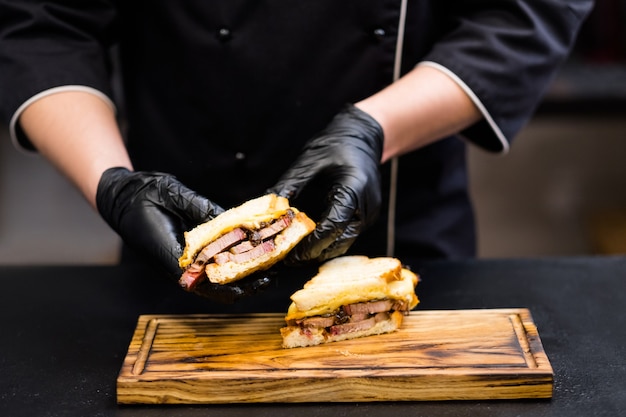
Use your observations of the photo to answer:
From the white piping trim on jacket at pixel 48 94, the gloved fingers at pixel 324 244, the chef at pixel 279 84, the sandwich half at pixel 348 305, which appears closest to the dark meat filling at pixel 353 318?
the sandwich half at pixel 348 305

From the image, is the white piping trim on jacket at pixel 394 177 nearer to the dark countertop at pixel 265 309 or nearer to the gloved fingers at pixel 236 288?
the dark countertop at pixel 265 309

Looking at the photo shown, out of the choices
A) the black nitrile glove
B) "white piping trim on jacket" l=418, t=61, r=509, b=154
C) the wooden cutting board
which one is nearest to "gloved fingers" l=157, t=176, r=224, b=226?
the black nitrile glove

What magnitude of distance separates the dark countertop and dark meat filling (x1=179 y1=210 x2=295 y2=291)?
244 millimetres

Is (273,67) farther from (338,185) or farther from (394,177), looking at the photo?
(338,185)

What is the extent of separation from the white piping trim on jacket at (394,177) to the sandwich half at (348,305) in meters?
0.47

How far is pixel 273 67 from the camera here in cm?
217

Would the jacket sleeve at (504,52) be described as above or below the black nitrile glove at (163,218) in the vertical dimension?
above

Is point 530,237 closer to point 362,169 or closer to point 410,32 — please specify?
point 410,32

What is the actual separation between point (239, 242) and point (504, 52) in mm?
880

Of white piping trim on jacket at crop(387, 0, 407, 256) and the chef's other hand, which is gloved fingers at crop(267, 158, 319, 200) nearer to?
the chef's other hand

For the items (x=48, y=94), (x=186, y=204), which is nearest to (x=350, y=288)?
(x=186, y=204)

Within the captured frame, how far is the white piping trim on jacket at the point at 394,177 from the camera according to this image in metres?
2.12

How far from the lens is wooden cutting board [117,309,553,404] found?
5.03ft

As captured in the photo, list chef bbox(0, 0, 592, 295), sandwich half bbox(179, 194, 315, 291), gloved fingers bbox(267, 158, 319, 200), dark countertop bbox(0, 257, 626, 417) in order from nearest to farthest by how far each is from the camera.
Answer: dark countertop bbox(0, 257, 626, 417) < sandwich half bbox(179, 194, 315, 291) < gloved fingers bbox(267, 158, 319, 200) < chef bbox(0, 0, 592, 295)
